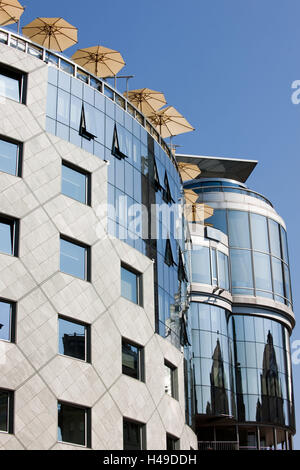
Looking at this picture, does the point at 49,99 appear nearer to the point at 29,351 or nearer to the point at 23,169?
the point at 23,169

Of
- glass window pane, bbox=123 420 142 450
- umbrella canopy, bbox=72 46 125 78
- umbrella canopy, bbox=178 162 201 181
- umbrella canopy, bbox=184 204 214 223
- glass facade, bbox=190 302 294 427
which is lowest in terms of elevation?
glass window pane, bbox=123 420 142 450

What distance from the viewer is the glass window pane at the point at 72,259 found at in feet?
102

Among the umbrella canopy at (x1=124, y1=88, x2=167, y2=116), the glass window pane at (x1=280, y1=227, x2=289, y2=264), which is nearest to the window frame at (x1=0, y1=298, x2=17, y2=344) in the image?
the umbrella canopy at (x1=124, y1=88, x2=167, y2=116)

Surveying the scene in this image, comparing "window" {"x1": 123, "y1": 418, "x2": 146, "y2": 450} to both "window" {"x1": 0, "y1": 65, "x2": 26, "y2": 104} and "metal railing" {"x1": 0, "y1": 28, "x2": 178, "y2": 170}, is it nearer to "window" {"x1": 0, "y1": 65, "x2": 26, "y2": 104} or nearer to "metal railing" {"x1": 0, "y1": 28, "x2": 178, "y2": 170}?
"window" {"x1": 0, "y1": 65, "x2": 26, "y2": 104}

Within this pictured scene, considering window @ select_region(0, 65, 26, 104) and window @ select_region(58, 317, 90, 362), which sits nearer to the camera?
window @ select_region(58, 317, 90, 362)

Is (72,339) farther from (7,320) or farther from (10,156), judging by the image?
(10,156)

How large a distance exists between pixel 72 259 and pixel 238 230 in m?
24.6

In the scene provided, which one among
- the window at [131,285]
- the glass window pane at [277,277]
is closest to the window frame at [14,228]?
the window at [131,285]

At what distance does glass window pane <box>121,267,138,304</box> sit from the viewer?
34188 mm

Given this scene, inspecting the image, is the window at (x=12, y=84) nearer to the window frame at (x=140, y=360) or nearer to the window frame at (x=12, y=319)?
the window frame at (x=12, y=319)

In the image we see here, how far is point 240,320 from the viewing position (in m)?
52.7

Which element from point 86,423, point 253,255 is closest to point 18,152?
point 86,423

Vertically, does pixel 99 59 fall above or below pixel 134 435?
above

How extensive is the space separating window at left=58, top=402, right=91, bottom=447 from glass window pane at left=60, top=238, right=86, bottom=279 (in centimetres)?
534
